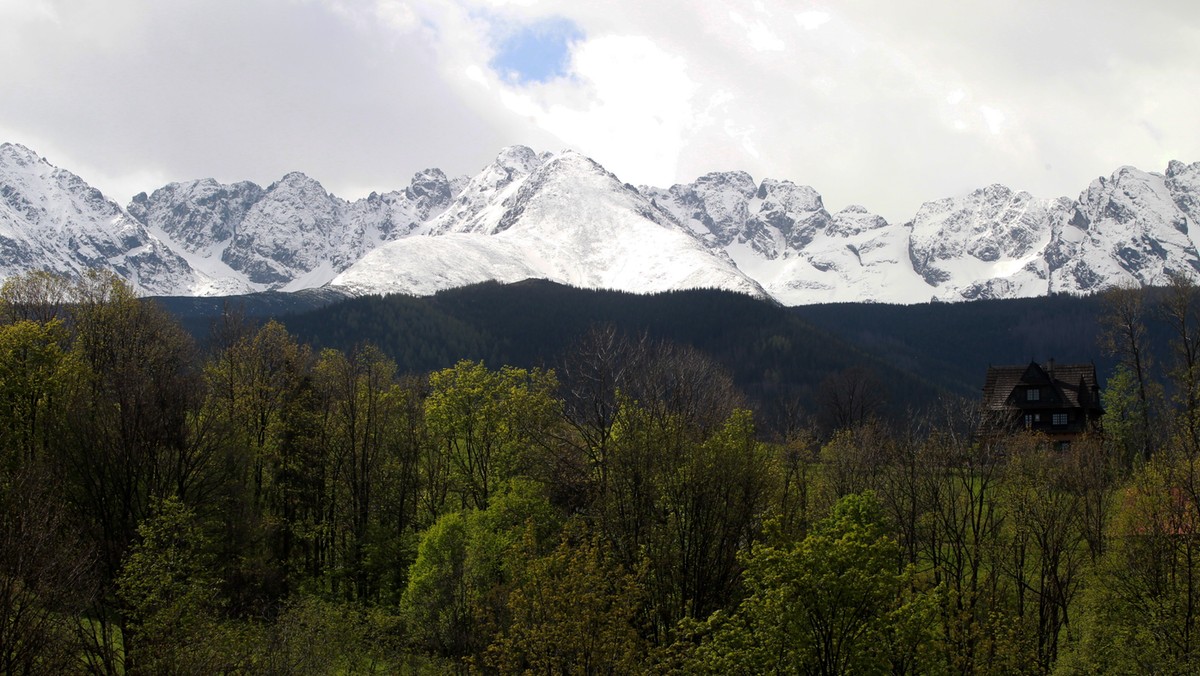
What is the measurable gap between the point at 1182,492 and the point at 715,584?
1887 cm

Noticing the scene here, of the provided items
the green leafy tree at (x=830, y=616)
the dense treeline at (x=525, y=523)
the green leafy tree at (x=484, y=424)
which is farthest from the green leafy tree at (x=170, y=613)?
the green leafy tree at (x=484, y=424)

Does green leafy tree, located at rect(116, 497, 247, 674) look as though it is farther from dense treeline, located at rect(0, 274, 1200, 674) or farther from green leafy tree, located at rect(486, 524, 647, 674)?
green leafy tree, located at rect(486, 524, 647, 674)

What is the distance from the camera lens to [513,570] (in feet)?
134

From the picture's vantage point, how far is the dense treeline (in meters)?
31.7

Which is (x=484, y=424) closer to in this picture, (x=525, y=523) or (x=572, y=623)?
(x=525, y=523)

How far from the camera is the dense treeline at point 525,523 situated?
3169 cm

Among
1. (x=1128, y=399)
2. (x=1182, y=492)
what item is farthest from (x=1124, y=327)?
(x=1182, y=492)

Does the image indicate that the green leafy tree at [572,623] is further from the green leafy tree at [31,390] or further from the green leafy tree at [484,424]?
the green leafy tree at [31,390]

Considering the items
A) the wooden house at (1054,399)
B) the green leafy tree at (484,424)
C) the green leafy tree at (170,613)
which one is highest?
the wooden house at (1054,399)

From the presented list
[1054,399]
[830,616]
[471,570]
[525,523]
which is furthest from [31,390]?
[1054,399]

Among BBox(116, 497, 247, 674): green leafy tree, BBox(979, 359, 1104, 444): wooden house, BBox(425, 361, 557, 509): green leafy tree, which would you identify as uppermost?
BBox(979, 359, 1104, 444): wooden house

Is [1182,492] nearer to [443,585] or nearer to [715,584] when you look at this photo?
[715,584]

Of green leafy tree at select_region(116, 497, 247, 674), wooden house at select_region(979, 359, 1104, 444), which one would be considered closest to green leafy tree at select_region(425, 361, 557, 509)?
green leafy tree at select_region(116, 497, 247, 674)

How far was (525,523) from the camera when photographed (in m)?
50.3
